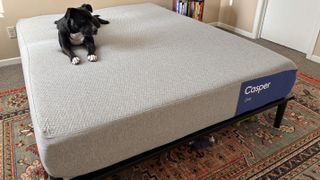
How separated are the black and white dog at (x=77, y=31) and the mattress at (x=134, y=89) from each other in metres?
0.04

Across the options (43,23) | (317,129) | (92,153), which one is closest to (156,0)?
(43,23)

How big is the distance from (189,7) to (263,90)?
1.81 m

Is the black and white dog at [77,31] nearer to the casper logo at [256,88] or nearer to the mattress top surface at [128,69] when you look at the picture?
the mattress top surface at [128,69]

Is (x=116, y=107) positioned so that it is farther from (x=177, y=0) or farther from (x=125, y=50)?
(x=177, y=0)

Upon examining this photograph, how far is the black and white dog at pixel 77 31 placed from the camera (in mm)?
1471

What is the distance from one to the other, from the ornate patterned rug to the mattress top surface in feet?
1.46

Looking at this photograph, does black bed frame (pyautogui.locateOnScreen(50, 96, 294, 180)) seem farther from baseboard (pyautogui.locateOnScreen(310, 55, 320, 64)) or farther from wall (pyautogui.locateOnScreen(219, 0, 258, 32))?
wall (pyautogui.locateOnScreen(219, 0, 258, 32))

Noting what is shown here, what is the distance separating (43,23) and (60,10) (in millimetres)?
513

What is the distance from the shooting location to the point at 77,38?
158 cm

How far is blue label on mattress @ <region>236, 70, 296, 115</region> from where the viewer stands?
4.51 feet

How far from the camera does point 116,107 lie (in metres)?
1.06

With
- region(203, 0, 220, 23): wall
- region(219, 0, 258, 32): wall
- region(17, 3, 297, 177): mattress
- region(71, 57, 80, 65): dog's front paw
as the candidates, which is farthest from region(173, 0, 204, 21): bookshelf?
region(71, 57, 80, 65): dog's front paw

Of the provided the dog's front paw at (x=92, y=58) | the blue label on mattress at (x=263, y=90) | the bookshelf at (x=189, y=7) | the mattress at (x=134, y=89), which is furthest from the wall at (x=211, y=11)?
the dog's front paw at (x=92, y=58)

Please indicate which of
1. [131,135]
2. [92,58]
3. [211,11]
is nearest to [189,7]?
[211,11]
